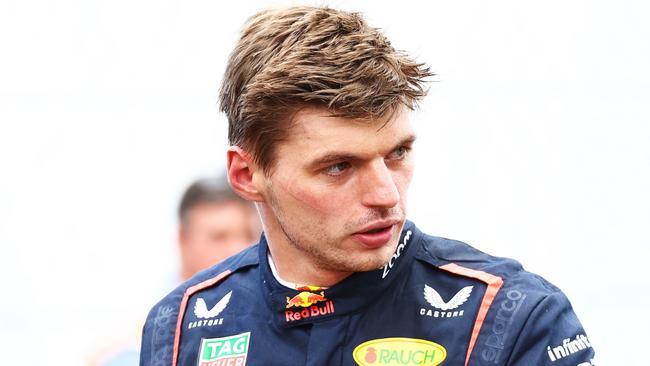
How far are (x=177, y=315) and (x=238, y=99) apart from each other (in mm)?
512

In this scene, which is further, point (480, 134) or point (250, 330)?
point (480, 134)

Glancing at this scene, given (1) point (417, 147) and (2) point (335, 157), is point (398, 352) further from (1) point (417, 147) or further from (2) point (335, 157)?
(1) point (417, 147)

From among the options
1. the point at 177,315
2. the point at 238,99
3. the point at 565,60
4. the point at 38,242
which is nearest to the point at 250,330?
the point at 177,315

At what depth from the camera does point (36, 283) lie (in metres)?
4.69

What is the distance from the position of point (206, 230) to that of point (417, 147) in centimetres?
114

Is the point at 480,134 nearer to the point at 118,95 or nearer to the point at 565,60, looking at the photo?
the point at 565,60

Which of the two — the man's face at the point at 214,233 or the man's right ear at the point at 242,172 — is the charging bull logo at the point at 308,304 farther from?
the man's face at the point at 214,233

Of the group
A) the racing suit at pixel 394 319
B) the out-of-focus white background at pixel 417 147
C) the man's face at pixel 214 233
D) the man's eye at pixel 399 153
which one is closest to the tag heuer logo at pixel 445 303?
the racing suit at pixel 394 319

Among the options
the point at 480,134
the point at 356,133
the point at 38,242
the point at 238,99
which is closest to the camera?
the point at 356,133

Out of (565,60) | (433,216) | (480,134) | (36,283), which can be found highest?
(565,60)

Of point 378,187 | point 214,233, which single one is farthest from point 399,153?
point 214,233

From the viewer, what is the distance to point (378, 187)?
6.98 ft

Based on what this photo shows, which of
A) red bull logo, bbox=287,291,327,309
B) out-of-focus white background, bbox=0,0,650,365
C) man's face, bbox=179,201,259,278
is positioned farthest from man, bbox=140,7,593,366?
out-of-focus white background, bbox=0,0,650,365

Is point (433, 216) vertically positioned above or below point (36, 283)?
above
